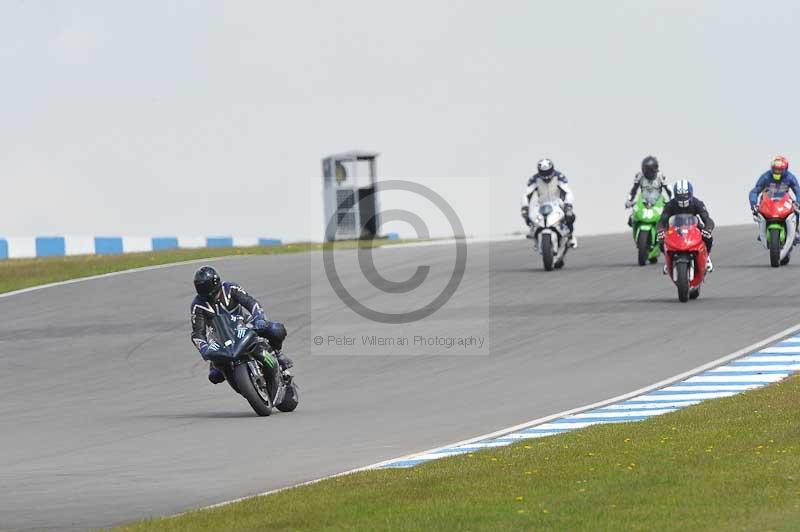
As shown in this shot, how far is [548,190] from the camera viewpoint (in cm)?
2817

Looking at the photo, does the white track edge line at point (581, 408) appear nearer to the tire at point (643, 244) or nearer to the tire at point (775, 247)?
the tire at point (775, 247)

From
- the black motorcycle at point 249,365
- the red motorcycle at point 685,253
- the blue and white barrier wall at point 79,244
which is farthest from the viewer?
the blue and white barrier wall at point 79,244

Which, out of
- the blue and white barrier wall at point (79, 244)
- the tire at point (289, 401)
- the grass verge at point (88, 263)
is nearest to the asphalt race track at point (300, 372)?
the tire at point (289, 401)

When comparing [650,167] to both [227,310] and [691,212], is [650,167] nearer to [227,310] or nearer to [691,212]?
[691,212]

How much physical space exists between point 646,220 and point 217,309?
14.4 meters

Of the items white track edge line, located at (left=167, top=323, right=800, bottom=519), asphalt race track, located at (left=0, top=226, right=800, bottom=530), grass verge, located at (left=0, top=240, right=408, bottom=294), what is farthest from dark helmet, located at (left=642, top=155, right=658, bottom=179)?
grass verge, located at (left=0, top=240, right=408, bottom=294)

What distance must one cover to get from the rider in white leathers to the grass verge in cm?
846

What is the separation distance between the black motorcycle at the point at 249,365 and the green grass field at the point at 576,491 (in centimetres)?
368

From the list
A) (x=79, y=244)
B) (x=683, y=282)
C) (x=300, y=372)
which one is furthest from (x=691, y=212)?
(x=79, y=244)

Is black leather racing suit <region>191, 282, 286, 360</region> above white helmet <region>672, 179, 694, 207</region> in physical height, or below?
below

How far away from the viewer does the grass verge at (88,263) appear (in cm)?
3084

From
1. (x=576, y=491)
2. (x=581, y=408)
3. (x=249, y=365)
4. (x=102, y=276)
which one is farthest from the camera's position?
(x=102, y=276)

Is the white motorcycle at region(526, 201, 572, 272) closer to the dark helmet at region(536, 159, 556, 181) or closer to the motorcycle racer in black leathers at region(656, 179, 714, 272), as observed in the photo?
the dark helmet at region(536, 159, 556, 181)

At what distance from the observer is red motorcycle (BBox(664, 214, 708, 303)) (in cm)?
2325
